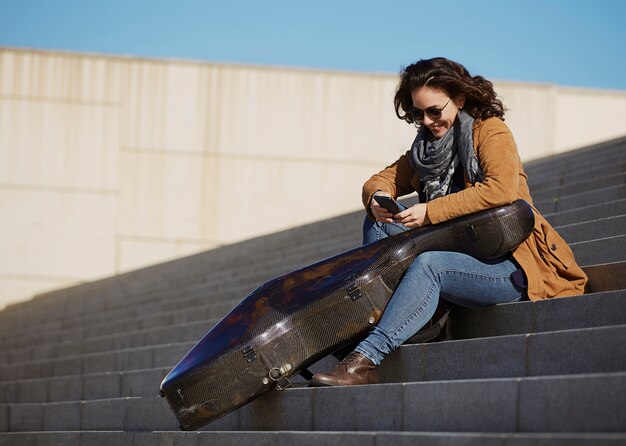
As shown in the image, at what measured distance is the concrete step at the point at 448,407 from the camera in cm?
299

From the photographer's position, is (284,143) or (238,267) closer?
(238,267)

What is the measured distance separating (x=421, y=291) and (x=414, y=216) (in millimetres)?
303

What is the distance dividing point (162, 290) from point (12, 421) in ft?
12.2

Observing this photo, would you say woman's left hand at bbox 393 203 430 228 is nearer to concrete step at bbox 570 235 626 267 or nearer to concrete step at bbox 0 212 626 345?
concrete step at bbox 570 235 626 267

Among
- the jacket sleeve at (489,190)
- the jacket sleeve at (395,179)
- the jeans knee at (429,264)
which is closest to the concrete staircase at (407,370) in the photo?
the jeans knee at (429,264)

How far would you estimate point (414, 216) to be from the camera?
4164 millimetres

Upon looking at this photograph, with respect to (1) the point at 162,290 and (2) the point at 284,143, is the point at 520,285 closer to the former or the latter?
(1) the point at 162,290

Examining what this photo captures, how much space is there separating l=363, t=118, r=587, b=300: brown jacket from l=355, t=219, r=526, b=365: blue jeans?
0.15 meters

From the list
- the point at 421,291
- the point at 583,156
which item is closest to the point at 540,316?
the point at 421,291

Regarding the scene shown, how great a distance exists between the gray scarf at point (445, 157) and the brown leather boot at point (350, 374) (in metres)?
0.78

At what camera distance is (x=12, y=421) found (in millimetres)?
6664

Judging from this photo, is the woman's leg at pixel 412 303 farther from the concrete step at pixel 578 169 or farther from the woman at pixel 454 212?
the concrete step at pixel 578 169

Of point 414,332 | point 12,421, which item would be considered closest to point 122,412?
point 12,421

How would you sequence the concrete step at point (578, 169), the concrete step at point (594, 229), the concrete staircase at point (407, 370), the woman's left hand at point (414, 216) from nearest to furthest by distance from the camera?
the concrete staircase at point (407, 370)
the woman's left hand at point (414, 216)
the concrete step at point (594, 229)
the concrete step at point (578, 169)
